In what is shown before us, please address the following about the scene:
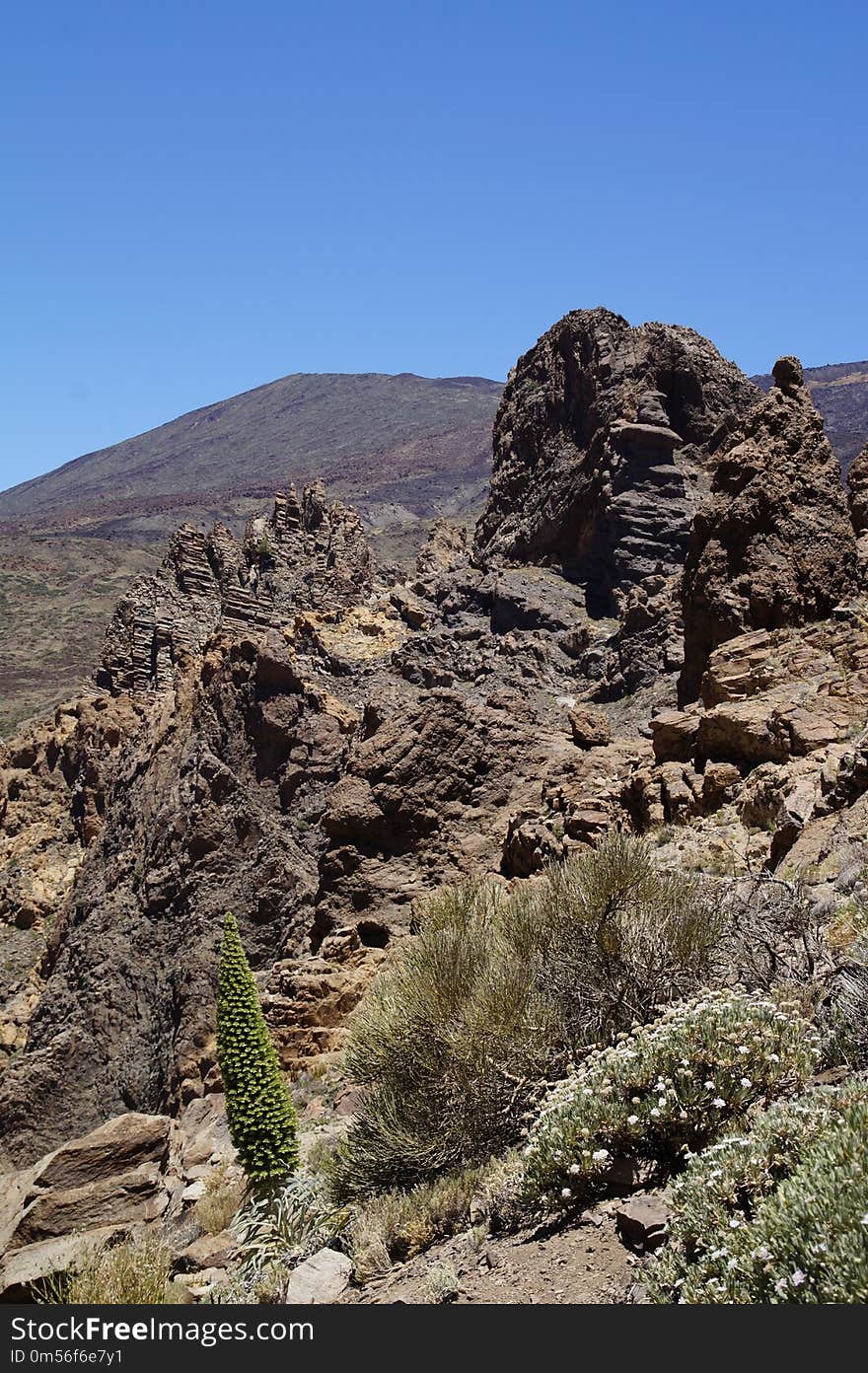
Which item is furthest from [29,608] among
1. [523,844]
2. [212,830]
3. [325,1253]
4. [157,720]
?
[325,1253]

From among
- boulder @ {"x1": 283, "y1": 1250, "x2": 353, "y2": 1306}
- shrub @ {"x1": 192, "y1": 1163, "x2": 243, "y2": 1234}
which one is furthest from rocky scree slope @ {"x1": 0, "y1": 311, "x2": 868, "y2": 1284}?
boulder @ {"x1": 283, "y1": 1250, "x2": 353, "y2": 1306}

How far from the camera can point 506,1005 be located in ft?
22.0

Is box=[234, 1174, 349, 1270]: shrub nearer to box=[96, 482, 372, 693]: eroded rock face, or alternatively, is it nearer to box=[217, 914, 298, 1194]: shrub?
box=[217, 914, 298, 1194]: shrub

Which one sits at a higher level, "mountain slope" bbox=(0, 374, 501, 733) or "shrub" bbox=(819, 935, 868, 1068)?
"mountain slope" bbox=(0, 374, 501, 733)

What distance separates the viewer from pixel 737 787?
11.9 metres

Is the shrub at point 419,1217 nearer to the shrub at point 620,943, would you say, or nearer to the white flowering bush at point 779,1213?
the shrub at point 620,943

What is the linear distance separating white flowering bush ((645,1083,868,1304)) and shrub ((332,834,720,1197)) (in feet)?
6.80

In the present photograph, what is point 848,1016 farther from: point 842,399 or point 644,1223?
Answer: point 842,399

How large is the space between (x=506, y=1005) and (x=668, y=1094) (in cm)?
166

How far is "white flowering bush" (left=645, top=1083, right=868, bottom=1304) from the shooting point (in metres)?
3.48

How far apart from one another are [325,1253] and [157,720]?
1907 cm

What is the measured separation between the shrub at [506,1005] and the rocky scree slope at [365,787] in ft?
6.83

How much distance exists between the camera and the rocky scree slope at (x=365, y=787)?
40.7 ft

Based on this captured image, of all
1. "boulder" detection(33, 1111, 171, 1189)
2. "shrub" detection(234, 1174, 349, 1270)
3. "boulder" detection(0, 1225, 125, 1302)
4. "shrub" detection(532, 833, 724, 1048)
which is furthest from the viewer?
"boulder" detection(33, 1111, 171, 1189)
